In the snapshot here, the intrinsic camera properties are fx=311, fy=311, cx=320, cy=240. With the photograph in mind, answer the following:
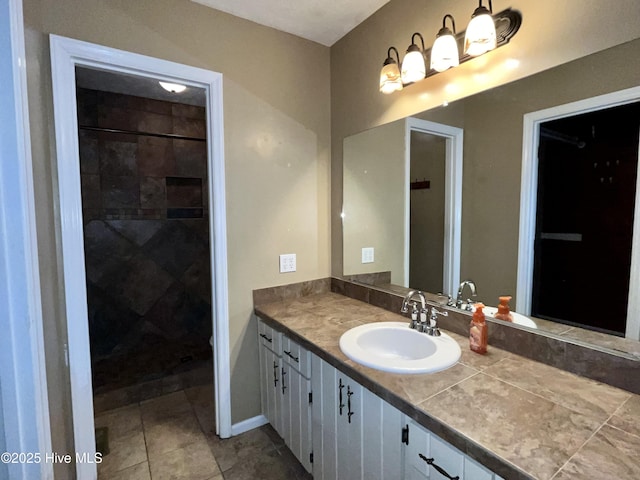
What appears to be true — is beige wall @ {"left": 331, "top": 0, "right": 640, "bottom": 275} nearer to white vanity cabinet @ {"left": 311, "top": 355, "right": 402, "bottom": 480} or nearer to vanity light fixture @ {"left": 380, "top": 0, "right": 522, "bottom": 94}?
vanity light fixture @ {"left": 380, "top": 0, "right": 522, "bottom": 94}

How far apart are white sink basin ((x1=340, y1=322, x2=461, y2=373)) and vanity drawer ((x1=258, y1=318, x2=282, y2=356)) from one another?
46cm

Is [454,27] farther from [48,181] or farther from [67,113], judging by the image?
[48,181]

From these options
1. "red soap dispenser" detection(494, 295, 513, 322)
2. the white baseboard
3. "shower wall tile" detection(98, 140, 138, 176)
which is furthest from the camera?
"shower wall tile" detection(98, 140, 138, 176)

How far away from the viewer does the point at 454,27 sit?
53.1 inches

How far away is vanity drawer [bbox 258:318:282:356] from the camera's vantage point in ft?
5.51

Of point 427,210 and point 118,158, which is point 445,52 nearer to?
point 427,210

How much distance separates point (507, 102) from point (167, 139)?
291 centimetres

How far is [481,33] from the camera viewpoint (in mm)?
1164

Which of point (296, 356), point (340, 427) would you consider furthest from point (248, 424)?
point (340, 427)

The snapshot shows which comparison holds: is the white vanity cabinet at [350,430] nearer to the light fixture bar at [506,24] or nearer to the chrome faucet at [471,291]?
the chrome faucet at [471,291]

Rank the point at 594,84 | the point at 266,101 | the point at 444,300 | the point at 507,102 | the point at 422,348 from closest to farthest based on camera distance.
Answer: the point at 594,84
the point at 507,102
the point at 422,348
the point at 444,300
the point at 266,101

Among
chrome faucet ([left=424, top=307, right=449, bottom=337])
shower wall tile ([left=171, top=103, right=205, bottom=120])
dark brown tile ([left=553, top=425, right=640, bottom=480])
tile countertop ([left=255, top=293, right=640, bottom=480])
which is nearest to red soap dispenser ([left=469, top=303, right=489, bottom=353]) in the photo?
tile countertop ([left=255, top=293, right=640, bottom=480])

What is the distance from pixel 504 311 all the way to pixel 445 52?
110 cm

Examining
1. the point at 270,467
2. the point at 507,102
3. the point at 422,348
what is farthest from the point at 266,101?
the point at 270,467
